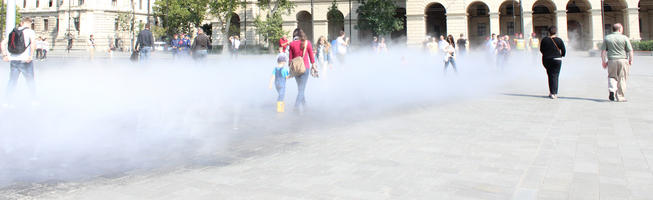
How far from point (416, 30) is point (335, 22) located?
381 inches

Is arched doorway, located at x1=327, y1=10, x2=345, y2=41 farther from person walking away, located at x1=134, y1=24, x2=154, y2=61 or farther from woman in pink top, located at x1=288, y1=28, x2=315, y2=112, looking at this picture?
woman in pink top, located at x1=288, y1=28, x2=315, y2=112

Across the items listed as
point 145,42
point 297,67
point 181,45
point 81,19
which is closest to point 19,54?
point 297,67

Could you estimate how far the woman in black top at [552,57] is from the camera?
37.2 feet

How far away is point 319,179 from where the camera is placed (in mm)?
4492

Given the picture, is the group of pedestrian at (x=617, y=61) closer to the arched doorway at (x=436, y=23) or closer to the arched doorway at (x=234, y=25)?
the arched doorway at (x=436, y=23)

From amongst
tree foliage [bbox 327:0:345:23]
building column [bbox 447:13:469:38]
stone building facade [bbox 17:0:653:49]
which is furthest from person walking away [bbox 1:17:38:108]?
tree foliage [bbox 327:0:345:23]

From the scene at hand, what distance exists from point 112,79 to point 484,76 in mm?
12191

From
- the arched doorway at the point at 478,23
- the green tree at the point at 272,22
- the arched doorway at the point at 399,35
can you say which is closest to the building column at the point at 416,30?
the arched doorway at the point at 399,35

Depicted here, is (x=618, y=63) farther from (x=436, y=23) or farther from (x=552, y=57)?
(x=436, y=23)

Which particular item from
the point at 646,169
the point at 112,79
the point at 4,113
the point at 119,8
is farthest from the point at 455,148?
the point at 119,8

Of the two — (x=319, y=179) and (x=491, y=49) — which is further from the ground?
(x=319, y=179)

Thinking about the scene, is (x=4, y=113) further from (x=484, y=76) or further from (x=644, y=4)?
(x=644, y=4)

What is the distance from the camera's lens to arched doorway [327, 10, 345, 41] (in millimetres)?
50312

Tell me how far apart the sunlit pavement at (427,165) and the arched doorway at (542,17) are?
45.2m
